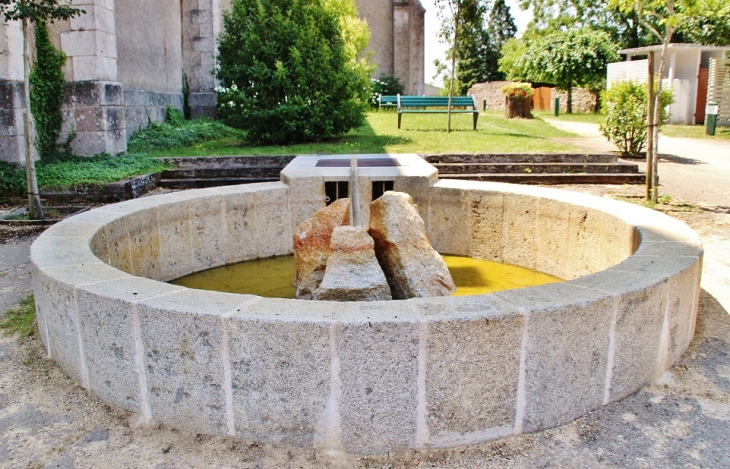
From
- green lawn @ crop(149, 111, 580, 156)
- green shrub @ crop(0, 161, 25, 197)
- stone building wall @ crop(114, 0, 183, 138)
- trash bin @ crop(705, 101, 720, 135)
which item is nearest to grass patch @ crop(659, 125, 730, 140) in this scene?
trash bin @ crop(705, 101, 720, 135)

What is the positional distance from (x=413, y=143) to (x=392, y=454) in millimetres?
10246

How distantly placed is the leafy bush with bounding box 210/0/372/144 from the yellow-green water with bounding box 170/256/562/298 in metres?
6.83

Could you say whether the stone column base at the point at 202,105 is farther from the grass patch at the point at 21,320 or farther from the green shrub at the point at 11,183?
the grass patch at the point at 21,320

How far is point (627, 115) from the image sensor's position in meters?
12.0

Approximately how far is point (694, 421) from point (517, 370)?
2.94ft

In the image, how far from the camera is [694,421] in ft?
9.78

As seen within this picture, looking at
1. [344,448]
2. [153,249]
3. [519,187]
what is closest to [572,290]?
[344,448]

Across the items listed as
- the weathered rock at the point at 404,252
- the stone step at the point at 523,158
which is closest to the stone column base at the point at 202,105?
the stone step at the point at 523,158

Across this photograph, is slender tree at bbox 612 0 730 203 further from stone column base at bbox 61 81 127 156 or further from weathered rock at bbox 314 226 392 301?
stone column base at bbox 61 81 127 156

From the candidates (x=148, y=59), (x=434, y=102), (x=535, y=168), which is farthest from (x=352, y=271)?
(x=434, y=102)

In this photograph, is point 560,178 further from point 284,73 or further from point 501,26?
point 501,26

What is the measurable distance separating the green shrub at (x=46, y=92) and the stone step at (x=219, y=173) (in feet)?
6.16

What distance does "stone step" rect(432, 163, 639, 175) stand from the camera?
1007 cm

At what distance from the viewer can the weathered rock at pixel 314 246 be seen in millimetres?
4926
